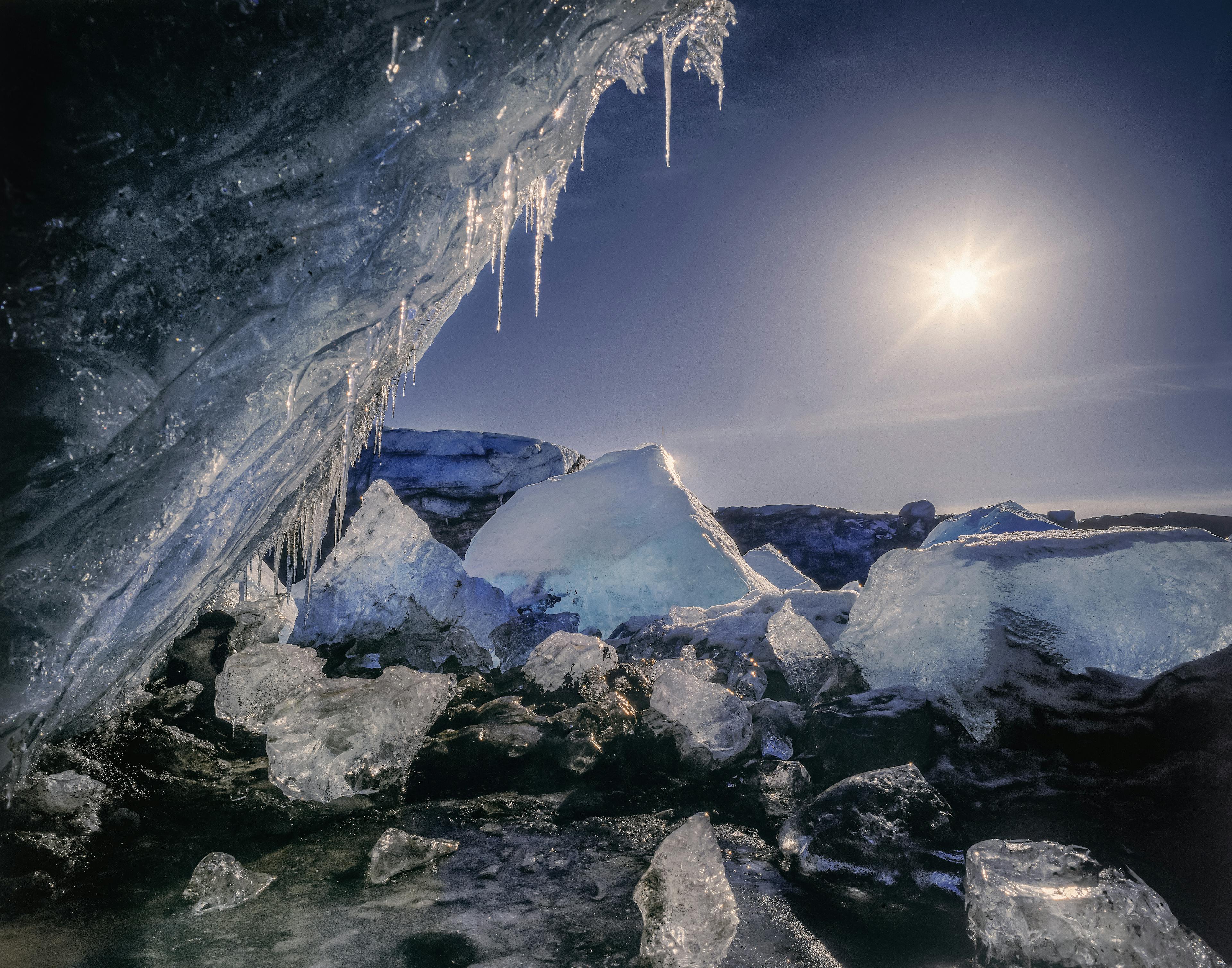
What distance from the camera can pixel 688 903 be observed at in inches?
55.8

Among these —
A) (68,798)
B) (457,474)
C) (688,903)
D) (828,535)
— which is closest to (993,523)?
(688,903)

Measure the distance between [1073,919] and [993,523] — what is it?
4.39 m

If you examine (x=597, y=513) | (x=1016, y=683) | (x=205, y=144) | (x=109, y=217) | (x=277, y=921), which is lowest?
(x=277, y=921)

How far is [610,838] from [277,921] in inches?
39.8

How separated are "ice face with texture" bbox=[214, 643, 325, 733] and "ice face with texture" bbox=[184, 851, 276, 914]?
4.60 feet

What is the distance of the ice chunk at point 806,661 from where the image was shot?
3.32 metres

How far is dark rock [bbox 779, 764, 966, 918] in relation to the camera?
5.51 ft

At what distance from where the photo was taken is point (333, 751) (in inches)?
90.4

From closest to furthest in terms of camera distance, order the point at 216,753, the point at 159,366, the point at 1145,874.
→ the point at 159,366 → the point at 1145,874 → the point at 216,753

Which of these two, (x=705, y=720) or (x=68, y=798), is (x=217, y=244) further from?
(x=705, y=720)

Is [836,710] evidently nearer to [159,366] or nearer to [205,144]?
[159,366]

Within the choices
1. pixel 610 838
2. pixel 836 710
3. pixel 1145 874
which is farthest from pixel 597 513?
pixel 1145 874

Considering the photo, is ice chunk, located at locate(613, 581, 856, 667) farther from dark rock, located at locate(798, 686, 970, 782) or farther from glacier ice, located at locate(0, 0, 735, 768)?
glacier ice, located at locate(0, 0, 735, 768)

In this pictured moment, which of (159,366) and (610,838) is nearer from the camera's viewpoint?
(159,366)
